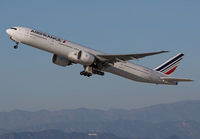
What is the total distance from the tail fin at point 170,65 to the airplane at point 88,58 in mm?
1873

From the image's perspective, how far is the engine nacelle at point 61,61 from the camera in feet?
196

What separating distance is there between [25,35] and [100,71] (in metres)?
12.8

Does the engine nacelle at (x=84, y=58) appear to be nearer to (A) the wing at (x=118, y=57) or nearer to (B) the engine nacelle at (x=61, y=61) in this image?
(A) the wing at (x=118, y=57)

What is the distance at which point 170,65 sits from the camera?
229 feet

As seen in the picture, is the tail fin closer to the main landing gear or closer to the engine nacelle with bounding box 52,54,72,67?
the main landing gear

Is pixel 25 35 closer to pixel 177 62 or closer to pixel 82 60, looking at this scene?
pixel 82 60

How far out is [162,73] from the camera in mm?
67250

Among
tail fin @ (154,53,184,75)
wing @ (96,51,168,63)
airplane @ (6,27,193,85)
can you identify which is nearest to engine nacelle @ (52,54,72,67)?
airplane @ (6,27,193,85)

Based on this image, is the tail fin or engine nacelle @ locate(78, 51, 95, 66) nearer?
engine nacelle @ locate(78, 51, 95, 66)

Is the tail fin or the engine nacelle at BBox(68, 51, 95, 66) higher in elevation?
the tail fin

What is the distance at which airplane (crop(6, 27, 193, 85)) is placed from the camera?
2106 inches

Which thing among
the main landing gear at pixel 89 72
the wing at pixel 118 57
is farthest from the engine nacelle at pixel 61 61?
the wing at pixel 118 57

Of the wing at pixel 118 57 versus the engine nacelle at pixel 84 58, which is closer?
the engine nacelle at pixel 84 58

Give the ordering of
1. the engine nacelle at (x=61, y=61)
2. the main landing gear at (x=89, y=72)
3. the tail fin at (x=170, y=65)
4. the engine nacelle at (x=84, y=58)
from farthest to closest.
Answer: the tail fin at (x=170, y=65) → the engine nacelle at (x=61, y=61) → the main landing gear at (x=89, y=72) → the engine nacelle at (x=84, y=58)
